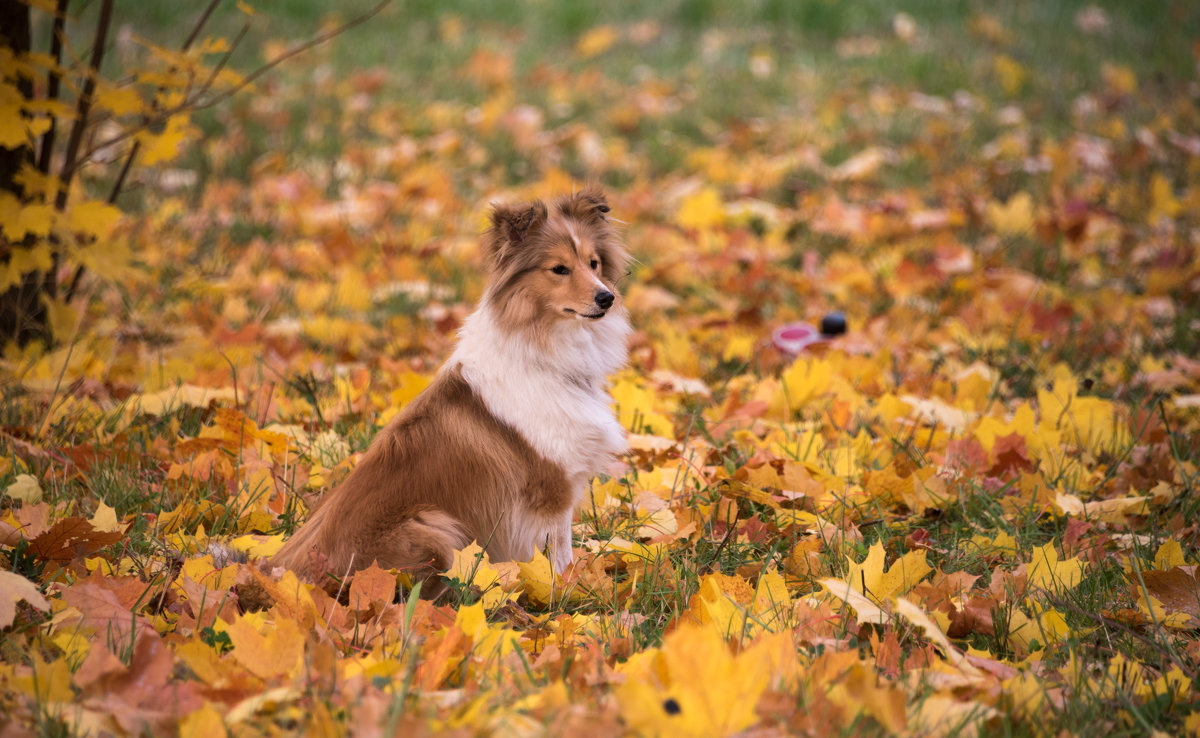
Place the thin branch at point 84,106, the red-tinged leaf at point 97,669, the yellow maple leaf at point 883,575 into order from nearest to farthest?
the red-tinged leaf at point 97,669, the yellow maple leaf at point 883,575, the thin branch at point 84,106

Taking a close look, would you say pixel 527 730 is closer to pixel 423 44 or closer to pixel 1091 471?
pixel 1091 471

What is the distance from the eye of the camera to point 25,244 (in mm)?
3824

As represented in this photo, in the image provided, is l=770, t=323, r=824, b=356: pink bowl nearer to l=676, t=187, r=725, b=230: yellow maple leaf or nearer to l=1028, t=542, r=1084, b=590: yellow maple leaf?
l=676, t=187, r=725, b=230: yellow maple leaf

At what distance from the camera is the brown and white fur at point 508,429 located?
8.20ft

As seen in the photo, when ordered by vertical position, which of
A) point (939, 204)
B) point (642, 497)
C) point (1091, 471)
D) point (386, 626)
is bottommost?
point (939, 204)

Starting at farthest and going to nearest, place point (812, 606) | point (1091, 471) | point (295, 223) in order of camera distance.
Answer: point (295, 223), point (1091, 471), point (812, 606)

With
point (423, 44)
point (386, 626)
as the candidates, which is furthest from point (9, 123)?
point (423, 44)

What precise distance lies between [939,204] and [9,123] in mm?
5763

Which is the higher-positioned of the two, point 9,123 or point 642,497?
point 9,123

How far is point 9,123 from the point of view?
10.9 ft

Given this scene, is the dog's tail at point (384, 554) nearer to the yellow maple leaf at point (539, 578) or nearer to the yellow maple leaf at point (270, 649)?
the yellow maple leaf at point (539, 578)

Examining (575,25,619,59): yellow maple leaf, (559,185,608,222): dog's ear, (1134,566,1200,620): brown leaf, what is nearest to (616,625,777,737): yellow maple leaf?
(1134,566,1200,620): brown leaf

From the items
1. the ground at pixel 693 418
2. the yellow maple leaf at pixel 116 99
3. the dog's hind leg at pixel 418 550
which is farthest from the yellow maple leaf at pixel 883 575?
the yellow maple leaf at pixel 116 99

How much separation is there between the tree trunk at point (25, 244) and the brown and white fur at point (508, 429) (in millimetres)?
2012
